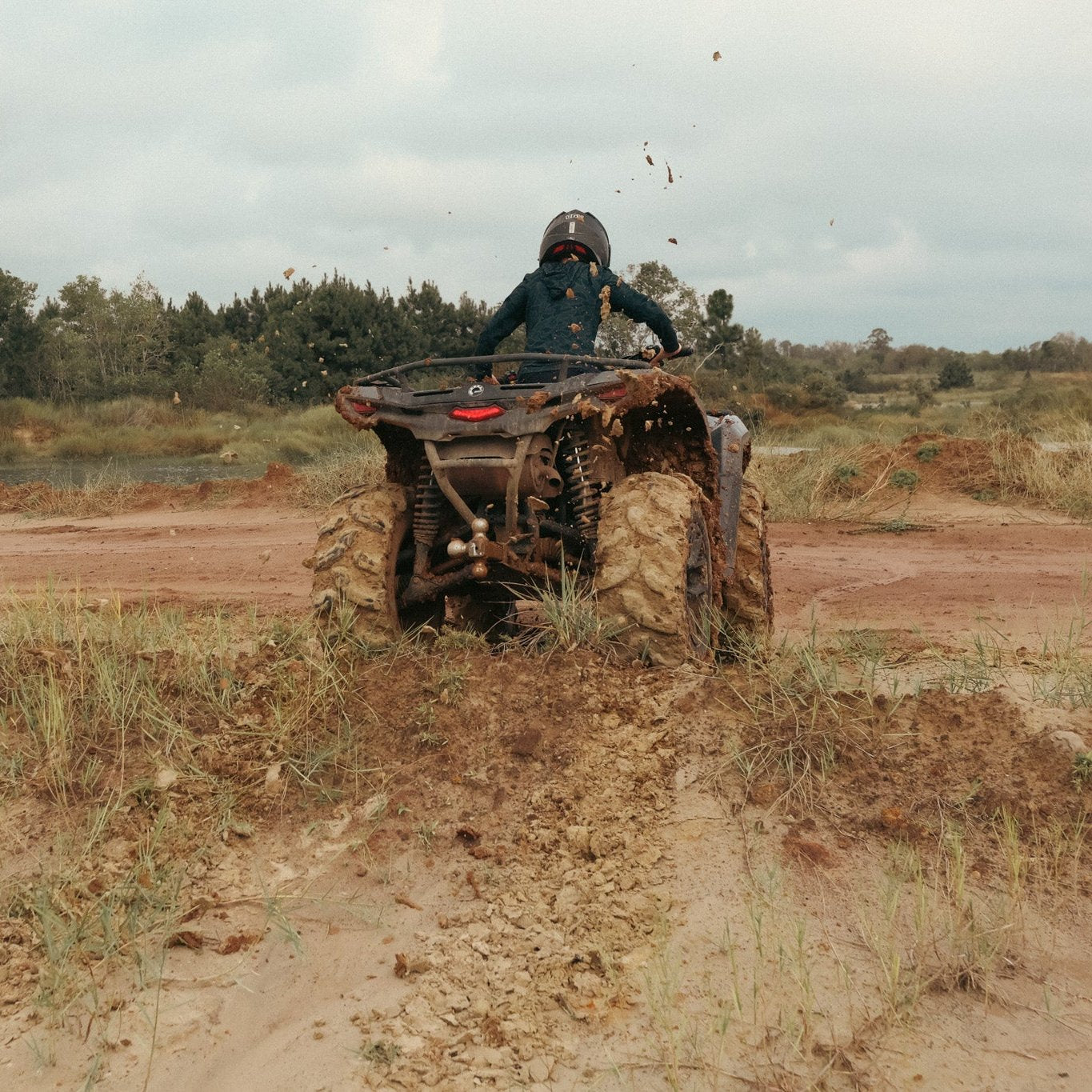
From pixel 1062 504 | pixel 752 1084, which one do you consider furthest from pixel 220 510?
pixel 752 1084

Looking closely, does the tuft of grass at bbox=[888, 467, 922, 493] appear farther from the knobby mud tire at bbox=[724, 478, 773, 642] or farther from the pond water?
the pond water

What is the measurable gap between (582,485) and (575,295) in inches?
50.2

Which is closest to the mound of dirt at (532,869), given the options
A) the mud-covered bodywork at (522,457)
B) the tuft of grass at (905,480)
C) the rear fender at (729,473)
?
the mud-covered bodywork at (522,457)

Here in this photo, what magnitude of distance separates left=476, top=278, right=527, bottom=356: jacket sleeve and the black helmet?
23cm

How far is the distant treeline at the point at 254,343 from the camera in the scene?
106ft

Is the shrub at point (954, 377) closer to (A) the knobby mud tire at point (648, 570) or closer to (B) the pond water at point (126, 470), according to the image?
(B) the pond water at point (126, 470)

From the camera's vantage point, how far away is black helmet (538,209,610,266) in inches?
228

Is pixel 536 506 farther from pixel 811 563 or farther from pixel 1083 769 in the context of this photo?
pixel 811 563

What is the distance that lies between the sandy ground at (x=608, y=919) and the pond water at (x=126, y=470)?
524 inches

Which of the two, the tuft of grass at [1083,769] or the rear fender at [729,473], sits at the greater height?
the rear fender at [729,473]

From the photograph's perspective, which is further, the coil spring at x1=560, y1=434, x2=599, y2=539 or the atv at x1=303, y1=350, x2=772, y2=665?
the coil spring at x1=560, y1=434, x2=599, y2=539

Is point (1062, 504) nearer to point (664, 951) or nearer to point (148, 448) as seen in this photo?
point (664, 951)

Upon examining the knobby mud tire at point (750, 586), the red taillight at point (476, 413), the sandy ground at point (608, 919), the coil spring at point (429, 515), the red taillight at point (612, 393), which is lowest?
the sandy ground at point (608, 919)

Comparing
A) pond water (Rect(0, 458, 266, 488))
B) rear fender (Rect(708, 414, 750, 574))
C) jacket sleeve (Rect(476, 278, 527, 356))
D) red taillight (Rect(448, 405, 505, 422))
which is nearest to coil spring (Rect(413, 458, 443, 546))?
red taillight (Rect(448, 405, 505, 422))
